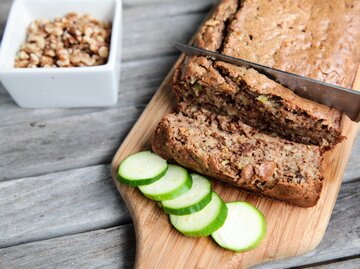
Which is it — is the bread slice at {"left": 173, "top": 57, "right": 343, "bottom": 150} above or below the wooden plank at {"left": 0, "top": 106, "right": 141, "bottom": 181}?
above

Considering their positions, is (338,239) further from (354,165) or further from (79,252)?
(79,252)

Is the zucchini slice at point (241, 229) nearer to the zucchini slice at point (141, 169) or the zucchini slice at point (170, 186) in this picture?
the zucchini slice at point (170, 186)

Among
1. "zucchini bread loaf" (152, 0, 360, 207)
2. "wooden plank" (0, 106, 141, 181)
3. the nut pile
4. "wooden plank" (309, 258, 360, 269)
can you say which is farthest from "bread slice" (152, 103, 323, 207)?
the nut pile

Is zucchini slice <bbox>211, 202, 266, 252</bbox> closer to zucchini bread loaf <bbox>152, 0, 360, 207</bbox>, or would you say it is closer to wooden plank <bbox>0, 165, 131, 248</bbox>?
zucchini bread loaf <bbox>152, 0, 360, 207</bbox>

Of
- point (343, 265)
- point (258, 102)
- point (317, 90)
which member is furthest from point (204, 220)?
point (317, 90)

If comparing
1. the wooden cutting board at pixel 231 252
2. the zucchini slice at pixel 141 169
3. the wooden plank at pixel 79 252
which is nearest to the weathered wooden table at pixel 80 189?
the wooden plank at pixel 79 252

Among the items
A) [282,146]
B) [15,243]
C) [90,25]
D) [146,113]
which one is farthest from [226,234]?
[90,25]
